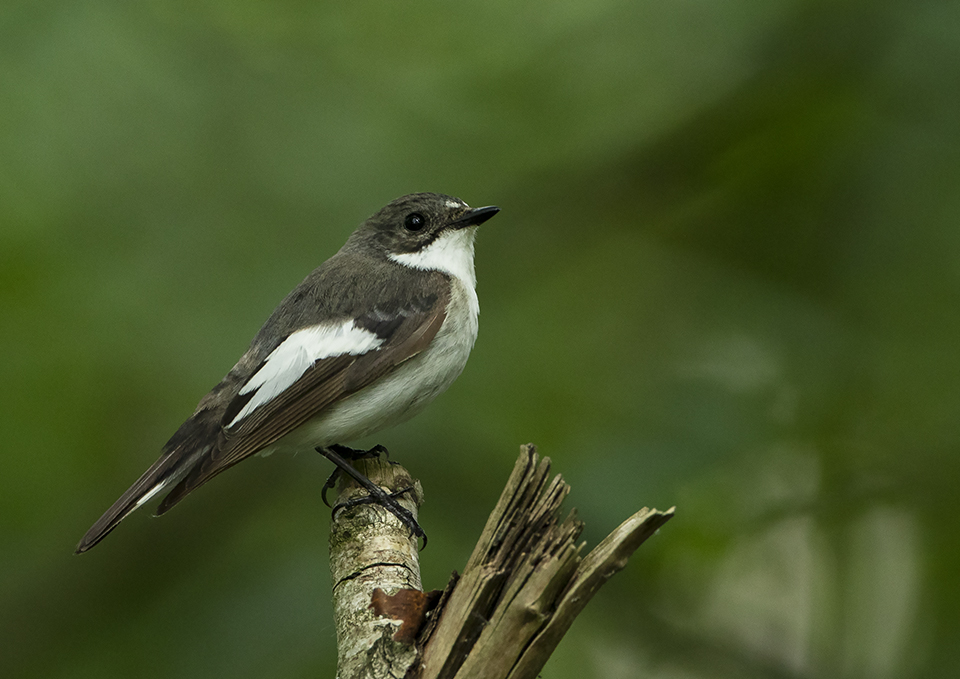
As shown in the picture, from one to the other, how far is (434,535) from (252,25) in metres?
2.40

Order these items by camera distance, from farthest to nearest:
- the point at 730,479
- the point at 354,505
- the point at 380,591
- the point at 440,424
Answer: the point at 440,424 → the point at 730,479 → the point at 354,505 → the point at 380,591

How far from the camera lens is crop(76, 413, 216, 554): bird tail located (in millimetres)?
2756

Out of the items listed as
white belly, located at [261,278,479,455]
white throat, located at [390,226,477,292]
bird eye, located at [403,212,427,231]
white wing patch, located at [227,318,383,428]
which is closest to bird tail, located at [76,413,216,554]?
white wing patch, located at [227,318,383,428]

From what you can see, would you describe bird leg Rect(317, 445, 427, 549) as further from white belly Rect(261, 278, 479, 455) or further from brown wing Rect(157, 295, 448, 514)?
brown wing Rect(157, 295, 448, 514)

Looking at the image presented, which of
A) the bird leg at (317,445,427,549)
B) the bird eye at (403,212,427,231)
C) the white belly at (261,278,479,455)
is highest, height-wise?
the bird eye at (403,212,427,231)

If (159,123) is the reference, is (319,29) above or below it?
above

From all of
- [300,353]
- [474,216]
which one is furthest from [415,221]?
[300,353]

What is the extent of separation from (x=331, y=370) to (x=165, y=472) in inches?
25.7

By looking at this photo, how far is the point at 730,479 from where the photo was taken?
3318 mm

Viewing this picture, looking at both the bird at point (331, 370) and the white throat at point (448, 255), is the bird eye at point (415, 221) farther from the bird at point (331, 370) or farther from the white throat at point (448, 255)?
the bird at point (331, 370)

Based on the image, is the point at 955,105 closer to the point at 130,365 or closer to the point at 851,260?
the point at 851,260

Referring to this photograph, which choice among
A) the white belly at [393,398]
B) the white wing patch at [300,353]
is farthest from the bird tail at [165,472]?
the white belly at [393,398]

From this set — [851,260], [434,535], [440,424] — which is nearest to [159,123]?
[440,424]

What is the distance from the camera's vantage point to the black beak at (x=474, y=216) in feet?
11.8
